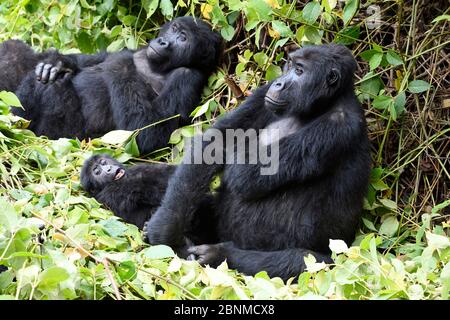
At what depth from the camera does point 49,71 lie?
669 cm

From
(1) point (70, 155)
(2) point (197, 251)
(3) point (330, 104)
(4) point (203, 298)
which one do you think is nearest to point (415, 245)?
(3) point (330, 104)

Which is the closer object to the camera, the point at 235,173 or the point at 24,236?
the point at 24,236

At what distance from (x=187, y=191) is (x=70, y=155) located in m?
1.18

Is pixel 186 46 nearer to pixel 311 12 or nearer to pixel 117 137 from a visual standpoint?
pixel 117 137

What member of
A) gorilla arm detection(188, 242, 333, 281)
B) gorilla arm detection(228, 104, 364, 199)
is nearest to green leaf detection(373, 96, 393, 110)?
gorilla arm detection(228, 104, 364, 199)

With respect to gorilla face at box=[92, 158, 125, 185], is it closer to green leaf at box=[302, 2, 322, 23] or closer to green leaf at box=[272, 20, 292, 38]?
green leaf at box=[272, 20, 292, 38]

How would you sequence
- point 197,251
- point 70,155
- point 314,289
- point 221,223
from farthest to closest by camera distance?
point 70,155, point 221,223, point 197,251, point 314,289

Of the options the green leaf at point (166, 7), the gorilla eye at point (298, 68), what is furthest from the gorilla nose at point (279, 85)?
the green leaf at point (166, 7)

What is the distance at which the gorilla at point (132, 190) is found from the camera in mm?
5277

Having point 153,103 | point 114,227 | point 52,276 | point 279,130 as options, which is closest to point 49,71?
point 153,103

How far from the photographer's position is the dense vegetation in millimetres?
3887

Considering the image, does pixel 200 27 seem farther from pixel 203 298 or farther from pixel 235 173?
pixel 203 298

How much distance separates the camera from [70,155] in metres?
5.82

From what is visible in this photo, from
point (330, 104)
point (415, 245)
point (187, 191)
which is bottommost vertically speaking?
point (415, 245)
